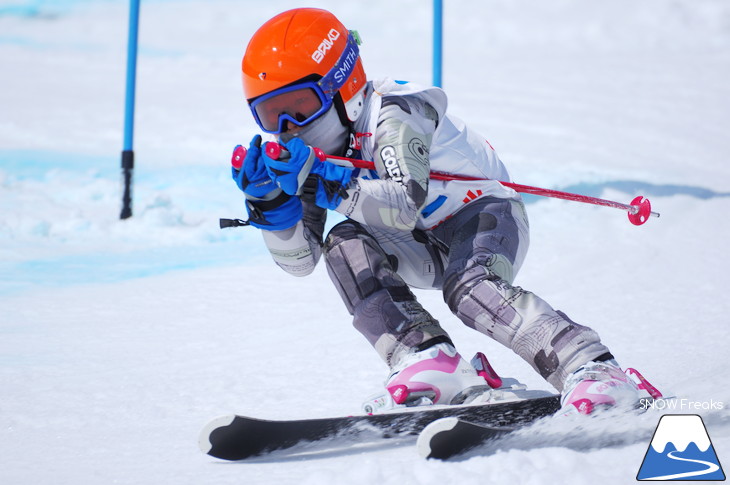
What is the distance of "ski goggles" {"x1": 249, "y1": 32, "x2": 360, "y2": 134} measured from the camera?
251cm

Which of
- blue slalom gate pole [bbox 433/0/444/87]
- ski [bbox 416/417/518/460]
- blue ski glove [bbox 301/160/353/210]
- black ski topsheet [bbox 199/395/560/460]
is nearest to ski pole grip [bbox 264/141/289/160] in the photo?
blue ski glove [bbox 301/160/353/210]

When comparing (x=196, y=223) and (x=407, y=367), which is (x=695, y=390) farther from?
(x=196, y=223)

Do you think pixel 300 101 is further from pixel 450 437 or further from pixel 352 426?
pixel 450 437

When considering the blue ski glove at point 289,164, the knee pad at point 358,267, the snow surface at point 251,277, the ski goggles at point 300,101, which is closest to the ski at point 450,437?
the snow surface at point 251,277

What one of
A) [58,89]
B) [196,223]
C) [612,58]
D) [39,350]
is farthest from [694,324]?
[612,58]

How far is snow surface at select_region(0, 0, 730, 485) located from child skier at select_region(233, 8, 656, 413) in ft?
0.87

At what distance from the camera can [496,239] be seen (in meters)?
2.64

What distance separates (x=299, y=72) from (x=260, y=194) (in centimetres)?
38

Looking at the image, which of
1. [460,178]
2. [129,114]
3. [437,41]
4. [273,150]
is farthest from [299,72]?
[129,114]

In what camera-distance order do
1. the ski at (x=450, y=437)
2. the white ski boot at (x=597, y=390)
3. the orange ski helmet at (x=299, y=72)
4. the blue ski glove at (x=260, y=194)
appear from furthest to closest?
the orange ski helmet at (x=299, y=72), the blue ski glove at (x=260, y=194), the white ski boot at (x=597, y=390), the ski at (x=450, y=437)

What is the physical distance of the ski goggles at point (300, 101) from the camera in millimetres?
2508

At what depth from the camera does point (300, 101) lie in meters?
2.53

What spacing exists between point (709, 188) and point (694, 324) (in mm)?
2828

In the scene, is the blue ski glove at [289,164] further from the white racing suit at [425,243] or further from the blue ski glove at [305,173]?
the white racing suit at [425,243]
